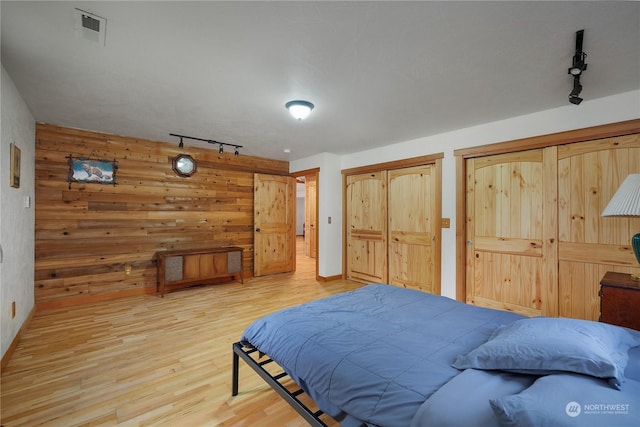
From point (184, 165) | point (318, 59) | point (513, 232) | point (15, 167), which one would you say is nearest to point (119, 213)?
point (184, 165)

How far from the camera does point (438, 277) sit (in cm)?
390

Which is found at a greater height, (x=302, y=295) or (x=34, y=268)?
(x=34, y=268)

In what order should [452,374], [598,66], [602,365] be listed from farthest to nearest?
[598,66] < [452,374] < [602,365]

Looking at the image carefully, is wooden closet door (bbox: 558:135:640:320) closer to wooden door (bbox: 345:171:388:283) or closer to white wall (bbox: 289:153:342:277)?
wooden door (bbox: 345:171:388:283)

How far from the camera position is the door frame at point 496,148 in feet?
8.68

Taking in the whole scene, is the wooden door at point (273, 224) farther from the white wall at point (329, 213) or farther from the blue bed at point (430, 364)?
the blue bed at point (430, 364)

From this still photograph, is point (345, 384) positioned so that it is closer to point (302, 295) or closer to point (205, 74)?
point (205, 74)

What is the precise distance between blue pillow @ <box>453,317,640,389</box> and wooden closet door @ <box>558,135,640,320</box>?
183 centimetres

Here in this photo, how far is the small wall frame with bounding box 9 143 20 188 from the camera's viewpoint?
2.48 metres

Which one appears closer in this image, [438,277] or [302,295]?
[438,277]

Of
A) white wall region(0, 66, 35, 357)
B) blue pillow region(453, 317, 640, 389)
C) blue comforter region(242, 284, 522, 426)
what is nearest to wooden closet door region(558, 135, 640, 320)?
blue comforter region(242, 284, 522, 426)

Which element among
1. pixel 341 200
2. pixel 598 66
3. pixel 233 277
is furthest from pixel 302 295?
pixel 598 66

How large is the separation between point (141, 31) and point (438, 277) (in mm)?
3999

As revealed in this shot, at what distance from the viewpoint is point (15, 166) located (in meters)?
2.57
